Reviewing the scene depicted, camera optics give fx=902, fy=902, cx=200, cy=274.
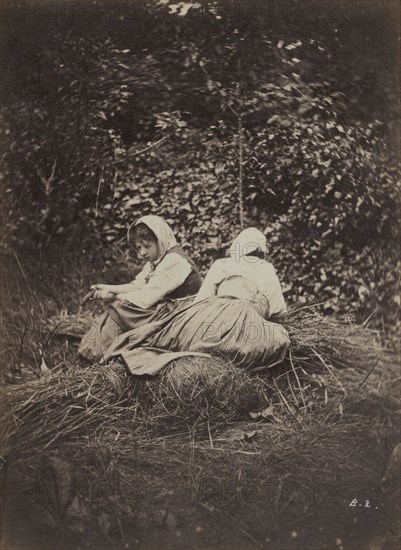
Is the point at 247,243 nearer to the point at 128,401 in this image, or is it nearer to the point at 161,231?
the point at 161,231

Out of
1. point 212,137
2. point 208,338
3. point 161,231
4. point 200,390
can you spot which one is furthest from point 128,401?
point 212,137

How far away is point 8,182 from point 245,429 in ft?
6.03

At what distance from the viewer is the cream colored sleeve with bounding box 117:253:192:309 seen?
4.79 meters

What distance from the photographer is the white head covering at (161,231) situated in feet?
15.9

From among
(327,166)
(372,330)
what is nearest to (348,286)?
(372,330)

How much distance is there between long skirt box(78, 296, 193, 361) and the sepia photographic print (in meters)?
0.01

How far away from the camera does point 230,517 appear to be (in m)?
4.64

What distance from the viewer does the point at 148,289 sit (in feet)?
15.8

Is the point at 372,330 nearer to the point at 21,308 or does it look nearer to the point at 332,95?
the point at 332,95

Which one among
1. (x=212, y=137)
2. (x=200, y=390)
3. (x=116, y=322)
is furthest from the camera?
(x=212, y=137)

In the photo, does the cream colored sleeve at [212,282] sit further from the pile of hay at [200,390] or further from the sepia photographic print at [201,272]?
the pile of hay at [200,390]

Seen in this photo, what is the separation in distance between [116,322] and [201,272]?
20.9 inches

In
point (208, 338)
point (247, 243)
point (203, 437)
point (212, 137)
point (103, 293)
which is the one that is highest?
point (212, 137)

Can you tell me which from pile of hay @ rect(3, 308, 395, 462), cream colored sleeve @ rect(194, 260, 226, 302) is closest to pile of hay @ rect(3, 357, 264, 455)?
pile of hay @ rect(3, 308, 395, 462)
